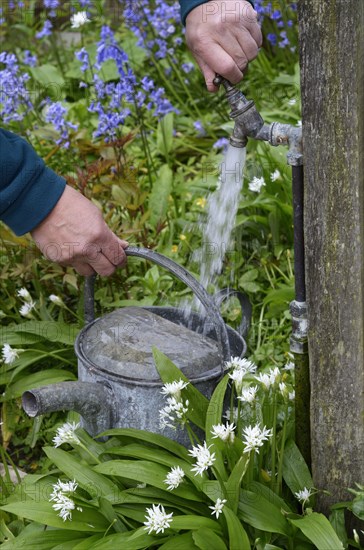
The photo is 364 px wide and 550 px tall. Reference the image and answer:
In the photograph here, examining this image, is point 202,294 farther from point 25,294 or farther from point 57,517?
point 25,294

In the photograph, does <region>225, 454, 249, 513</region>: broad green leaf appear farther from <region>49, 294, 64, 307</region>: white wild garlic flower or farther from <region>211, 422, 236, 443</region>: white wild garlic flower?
<region>49, 294, 64, 307</region>: white wild garlic flower

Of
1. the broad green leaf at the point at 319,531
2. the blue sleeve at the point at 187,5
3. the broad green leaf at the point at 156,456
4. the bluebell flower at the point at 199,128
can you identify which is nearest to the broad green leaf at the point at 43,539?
the broad green leaf at the point at 156,456

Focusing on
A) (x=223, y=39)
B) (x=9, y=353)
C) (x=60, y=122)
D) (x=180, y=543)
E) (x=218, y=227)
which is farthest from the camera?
(x=60, y=122)

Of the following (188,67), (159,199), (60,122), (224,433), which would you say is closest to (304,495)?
(224,433)

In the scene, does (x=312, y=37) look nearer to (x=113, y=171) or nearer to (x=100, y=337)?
(x=100, y=337)

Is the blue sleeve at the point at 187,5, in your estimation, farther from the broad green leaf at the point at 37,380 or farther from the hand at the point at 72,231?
the broad green leaf at the point at 37,380

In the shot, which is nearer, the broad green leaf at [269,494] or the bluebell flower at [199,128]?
the broad green leaf at [269,494]

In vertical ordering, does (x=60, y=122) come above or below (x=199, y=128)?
above

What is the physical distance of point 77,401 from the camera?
220 centimetres

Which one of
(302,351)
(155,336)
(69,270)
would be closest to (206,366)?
(155,336)

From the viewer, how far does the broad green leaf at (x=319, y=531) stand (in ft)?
6.22

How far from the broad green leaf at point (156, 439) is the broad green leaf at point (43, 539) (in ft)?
0.88

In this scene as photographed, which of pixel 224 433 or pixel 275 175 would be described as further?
pixel 275 175

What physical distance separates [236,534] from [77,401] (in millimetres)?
548
